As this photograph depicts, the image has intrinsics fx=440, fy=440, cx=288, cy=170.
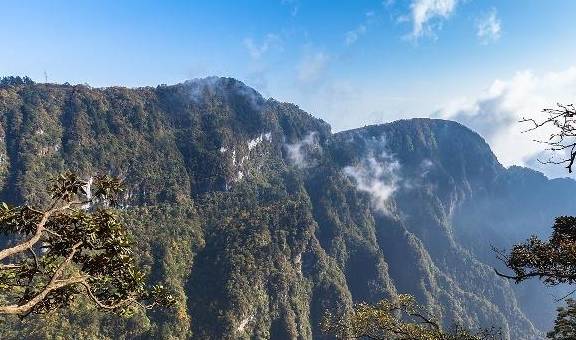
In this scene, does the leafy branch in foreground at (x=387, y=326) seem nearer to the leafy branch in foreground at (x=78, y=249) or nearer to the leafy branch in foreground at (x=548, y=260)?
the leafy branch in foreground at (x=548, y=260)

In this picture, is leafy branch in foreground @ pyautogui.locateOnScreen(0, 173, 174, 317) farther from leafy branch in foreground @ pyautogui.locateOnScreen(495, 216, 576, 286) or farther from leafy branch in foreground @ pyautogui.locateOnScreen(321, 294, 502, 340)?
leafy branch in foreground @ pyautogui.locateOnScreen(495, 216, 576, 286)

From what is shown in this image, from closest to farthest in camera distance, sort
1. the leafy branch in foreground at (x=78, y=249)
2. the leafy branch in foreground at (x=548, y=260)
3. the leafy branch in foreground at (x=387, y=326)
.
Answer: the leafy branch in foreground at (x=78, y=249), the leafy branch in foreground at (x=548, y=260), the leafy branch in foreground at (x=387, y=326)

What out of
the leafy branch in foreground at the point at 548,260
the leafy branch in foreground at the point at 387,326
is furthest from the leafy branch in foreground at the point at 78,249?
the leafy branch in foreground at the point at 548,260

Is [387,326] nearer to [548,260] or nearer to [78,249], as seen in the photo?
[548,260]

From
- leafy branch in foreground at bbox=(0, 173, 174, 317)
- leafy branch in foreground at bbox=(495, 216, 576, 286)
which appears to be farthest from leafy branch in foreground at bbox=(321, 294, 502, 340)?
leafy branch in foreground at bbox=(0, 173, 174, 317)

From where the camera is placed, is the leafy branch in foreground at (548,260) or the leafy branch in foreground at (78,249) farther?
the leafy branch in foreground at (548,260)

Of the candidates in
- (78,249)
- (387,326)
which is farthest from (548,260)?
(78,249)

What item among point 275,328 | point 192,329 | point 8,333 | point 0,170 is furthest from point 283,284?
point 0,170

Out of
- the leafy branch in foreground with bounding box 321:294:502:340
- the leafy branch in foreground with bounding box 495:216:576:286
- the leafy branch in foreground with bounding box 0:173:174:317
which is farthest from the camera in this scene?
the leafy branch in foreground with bounding box 321:294:502:340

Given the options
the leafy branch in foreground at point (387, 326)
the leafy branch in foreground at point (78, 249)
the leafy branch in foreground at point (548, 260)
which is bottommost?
the leafy branch in foreground at point (78, 249)

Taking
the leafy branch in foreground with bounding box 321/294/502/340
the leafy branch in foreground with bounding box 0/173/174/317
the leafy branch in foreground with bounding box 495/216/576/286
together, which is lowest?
the leafy branch in foreground with bounding box 0/173/174/317

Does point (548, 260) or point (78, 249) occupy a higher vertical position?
point (548, 260)

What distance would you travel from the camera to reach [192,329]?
15288 cm

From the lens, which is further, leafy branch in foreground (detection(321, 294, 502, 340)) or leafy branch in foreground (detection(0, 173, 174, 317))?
leafy branch in foreground (detection(321, 294, 502, 340))
